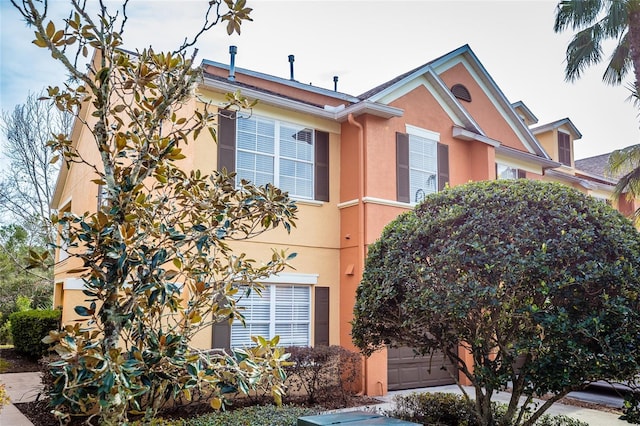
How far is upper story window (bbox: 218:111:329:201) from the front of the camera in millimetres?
11094

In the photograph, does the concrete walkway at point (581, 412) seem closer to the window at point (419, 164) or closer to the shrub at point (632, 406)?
the shrub at point (632, 406)

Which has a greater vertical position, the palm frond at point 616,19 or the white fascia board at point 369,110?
the palm frond at point 616,19

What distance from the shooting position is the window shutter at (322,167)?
12.4 metres

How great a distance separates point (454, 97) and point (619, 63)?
18.2 feet

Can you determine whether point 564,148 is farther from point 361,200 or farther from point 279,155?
point 279,155

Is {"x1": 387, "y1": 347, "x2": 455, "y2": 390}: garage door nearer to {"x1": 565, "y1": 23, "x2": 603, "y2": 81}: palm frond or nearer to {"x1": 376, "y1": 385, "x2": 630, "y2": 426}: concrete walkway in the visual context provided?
{"x1": 376, "y1": 385, "x2": 630, "y2": 426}: concrete walkway

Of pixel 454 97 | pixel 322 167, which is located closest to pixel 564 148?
pixel 454 97

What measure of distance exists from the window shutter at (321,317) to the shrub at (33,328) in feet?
27.8

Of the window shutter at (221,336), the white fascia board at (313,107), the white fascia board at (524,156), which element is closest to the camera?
the window shutter at (221,336)

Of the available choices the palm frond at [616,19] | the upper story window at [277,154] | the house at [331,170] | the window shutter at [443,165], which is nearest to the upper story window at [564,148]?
the palm frond at [616,19]

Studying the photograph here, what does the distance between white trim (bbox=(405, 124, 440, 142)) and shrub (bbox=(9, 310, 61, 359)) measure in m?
11.9

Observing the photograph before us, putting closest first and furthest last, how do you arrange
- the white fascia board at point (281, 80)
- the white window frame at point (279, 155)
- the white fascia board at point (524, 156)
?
the white window frame at point (279, 155) → the white fascia board at point (281, 80) → the white fascia board at point (524, 156)

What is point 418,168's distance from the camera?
13570mm

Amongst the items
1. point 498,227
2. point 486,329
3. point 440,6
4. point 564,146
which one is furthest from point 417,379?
point 564,146
